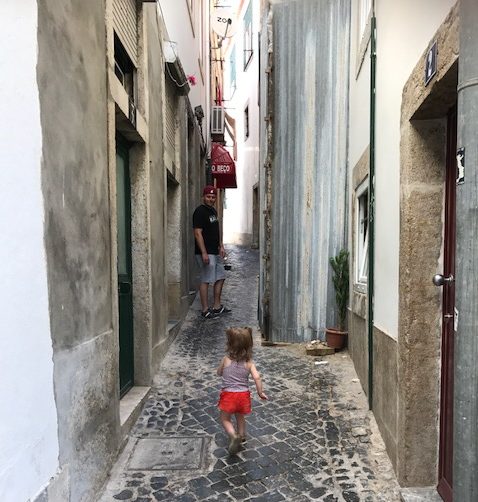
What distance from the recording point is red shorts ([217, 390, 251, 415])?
12.5 feet

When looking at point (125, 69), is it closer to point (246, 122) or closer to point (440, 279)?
point (440, 279)

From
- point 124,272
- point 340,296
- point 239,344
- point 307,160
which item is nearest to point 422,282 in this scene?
point 239,344

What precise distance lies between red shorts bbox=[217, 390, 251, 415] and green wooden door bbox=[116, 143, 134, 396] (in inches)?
47.2

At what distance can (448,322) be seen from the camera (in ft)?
9.64

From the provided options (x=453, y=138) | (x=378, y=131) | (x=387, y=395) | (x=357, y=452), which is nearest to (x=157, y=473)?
(x=357, y=452)

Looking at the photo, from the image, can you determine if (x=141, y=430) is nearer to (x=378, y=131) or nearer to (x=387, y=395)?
(x=387, y=395)

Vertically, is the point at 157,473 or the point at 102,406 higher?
the point at 102,406

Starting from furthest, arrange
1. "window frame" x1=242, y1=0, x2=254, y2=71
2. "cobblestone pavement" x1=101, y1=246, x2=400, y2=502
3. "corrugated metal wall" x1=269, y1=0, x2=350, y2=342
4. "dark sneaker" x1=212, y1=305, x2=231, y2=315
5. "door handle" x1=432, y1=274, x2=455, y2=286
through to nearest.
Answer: "window frame" x1=242, y1=0, x2=254, y2=71 < "dark sneaker" x1=212, y1=305, x2=231, y2=315 < "corrugated metal wall" x1=269, y1=0, x2=350, y2=342 < "cobblestone pavement" x1=101, y1=246, x2=400, y2=502 < "door handle" x1=432, y1=274, x2=455, y2=286

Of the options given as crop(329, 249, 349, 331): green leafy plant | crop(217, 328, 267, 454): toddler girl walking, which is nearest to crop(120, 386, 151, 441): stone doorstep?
crop(217, 328, 267, 454): toddler girl walking

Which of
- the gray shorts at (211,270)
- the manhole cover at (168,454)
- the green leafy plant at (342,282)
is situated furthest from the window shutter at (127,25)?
the gray shorts at (211,270)

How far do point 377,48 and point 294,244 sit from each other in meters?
3.22

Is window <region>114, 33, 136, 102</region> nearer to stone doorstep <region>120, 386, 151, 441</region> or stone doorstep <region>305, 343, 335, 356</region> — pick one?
stone doorstep <region>120, 386, 151, 441</region>

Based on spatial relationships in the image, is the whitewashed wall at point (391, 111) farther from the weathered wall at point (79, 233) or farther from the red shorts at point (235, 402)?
the weathered wall at point (79, 233)

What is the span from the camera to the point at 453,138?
296 cm
